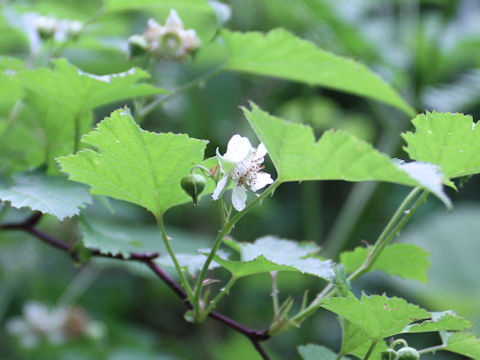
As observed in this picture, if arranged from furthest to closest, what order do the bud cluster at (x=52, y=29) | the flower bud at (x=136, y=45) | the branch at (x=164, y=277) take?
the bud cluster at (x=52, y=29)
the flower bud at (x=136, y=45)
the branch at (x=164, y=277)

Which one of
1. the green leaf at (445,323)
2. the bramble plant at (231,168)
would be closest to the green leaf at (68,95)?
the bramble plant at (231,168)

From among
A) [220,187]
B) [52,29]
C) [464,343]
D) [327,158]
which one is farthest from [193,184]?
[52,29]

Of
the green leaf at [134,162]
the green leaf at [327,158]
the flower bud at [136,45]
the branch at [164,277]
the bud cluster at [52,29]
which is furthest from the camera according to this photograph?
the bud cluster at [52,29]

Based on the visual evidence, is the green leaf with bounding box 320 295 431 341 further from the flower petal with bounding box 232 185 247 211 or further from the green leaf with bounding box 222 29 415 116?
the green leaf with bounding box 222 29 415 116

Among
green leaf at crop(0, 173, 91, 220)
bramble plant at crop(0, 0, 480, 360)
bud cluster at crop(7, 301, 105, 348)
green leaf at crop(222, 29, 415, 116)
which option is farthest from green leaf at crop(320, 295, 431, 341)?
bud cluster at crop(7, 301, 105, 348)

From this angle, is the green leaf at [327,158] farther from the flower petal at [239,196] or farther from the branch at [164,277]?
the branch at [164,277]

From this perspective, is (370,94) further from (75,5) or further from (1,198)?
(75,5)

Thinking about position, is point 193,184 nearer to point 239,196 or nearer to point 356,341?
point 239,196
